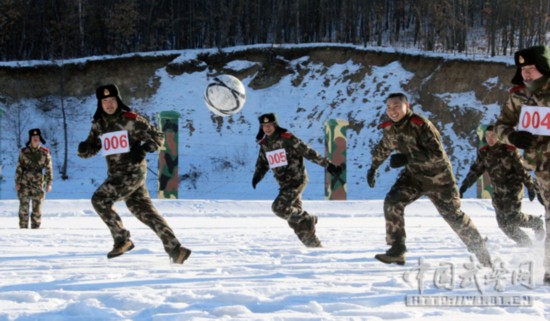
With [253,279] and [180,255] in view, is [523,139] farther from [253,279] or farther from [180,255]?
[180,255]

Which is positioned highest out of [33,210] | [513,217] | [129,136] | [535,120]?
[535,120]

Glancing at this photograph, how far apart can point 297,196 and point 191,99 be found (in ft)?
89.7

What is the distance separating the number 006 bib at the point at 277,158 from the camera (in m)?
7.96

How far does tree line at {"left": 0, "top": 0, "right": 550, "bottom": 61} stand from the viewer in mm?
40281

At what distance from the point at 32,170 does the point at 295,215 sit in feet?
21.1

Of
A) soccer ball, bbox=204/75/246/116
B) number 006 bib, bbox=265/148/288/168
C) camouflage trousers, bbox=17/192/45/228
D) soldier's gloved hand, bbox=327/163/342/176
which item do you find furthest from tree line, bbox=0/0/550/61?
soldier's gloved hand, bbox=327/163/342/176

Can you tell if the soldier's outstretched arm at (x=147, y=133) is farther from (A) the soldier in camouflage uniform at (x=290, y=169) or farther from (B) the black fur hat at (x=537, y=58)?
(B) the black fur hat at (x=537, y=58)

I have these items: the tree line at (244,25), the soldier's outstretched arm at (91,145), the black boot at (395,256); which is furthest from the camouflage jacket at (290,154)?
the tree line at (244,25)

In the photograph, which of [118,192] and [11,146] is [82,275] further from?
[11,146]

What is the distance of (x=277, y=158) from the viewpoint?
7.96 m

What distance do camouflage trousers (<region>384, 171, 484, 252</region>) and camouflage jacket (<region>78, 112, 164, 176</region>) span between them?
2408 millimetres

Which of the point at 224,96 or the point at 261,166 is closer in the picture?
the point at 261,166

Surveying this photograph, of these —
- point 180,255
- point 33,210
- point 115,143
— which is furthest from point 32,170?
point 180,255

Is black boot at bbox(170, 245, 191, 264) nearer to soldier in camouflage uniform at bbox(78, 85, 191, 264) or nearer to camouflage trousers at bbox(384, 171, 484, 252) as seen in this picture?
soldier in camouflage uniform at bbox(78, 85, 191, 264)
